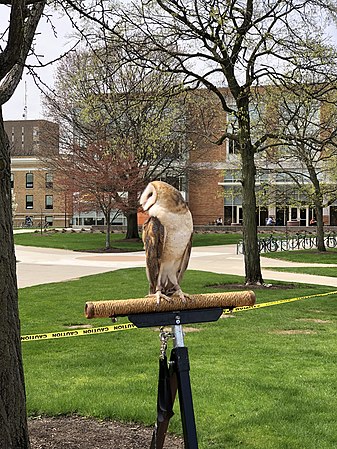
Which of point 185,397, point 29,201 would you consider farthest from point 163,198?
point 29,201

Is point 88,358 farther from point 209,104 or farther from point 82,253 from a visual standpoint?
point 82,253

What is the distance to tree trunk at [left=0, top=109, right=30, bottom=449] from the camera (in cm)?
403

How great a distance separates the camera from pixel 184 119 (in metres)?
30.5

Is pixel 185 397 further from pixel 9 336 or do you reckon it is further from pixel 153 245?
pixel 9 336

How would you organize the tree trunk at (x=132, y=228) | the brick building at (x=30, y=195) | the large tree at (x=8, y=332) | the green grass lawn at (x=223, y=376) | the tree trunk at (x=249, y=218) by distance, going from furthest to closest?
the brick building at (x=30, y=195)
the tree trunk at (x=132, y=228)
the tree trunk at (x=249, y=218)
the green grass lawn at (x=223, y=376)
the large tree at (x=8, y=332)

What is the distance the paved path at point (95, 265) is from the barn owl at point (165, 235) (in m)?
14.0

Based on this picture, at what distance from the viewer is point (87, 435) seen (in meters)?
5.13

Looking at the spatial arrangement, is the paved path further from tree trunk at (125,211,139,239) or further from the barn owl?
the barn owl

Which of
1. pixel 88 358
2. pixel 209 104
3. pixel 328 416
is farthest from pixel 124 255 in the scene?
pixel 328 416

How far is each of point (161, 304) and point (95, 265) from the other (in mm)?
20823

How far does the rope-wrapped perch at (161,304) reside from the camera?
11.1 feet

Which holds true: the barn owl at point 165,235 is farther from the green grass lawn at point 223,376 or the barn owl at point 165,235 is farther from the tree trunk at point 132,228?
the tree trunk at point 132,228

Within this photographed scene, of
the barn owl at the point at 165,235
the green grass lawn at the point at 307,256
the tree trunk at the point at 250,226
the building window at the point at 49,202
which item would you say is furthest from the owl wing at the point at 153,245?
the building window at the point at 49,202

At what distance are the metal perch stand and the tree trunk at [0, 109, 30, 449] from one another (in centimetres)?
84
